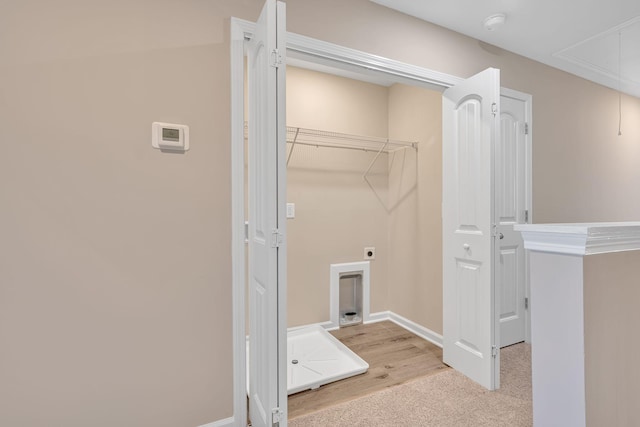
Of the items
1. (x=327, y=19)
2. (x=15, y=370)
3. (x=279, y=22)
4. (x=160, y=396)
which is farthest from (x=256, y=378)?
(x=327, y=19)

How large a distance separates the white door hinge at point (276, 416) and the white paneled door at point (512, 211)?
214 cm

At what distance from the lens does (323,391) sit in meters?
2.00

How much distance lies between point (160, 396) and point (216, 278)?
0.60m

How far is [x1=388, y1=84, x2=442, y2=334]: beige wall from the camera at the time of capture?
2732 mm

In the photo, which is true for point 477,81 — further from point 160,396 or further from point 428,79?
point 160,396

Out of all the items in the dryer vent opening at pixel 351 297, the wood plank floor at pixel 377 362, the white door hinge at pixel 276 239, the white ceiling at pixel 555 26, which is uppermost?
the white ceiling at pixel 555 26

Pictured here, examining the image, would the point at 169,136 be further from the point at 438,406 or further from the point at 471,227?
the point at 438,406

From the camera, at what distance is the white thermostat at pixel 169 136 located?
1431mm

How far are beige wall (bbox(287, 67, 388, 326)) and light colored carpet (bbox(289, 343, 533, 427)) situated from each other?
1.17m

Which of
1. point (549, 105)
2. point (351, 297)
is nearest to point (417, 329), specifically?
point (351, 297)

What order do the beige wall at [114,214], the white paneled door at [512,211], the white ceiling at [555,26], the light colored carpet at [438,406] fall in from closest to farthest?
1. the beige wall at [114,214]
2. the light colored carpet at [438,406]
3. the white ceiling at [555,26]
4. the white paneled door at [512,211]

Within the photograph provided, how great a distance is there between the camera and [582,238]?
95 centimetres

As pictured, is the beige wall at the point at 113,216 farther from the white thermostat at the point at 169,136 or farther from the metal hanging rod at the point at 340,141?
the metal hanging rod at the point at 340,141

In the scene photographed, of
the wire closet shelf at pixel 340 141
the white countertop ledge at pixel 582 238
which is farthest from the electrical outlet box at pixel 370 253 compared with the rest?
the white countertop ledge at pixel 582 238
